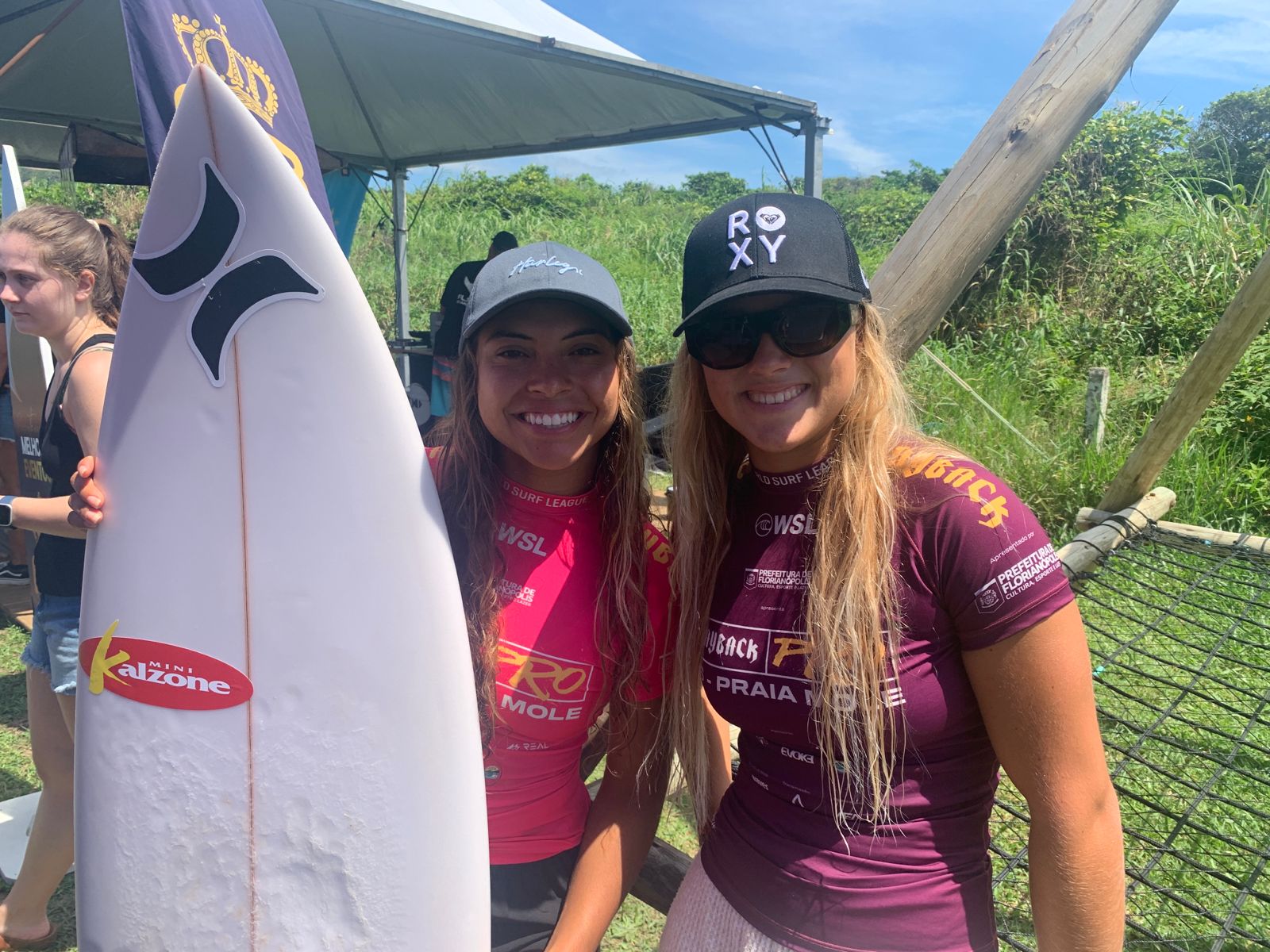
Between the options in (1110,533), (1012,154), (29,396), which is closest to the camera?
(1012,154)

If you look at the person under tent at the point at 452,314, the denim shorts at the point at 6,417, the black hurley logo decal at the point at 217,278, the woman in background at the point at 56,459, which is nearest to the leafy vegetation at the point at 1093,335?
the woman in background at the point at 56,459

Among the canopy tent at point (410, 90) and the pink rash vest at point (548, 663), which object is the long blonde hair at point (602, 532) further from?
the canopy tent at point (410, 90)

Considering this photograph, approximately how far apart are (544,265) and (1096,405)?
592 centimetres

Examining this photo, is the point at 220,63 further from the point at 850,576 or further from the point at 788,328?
the point at 850,576

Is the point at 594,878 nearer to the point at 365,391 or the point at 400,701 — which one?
the point at 400,701

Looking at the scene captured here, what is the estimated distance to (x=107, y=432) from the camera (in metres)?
1.44

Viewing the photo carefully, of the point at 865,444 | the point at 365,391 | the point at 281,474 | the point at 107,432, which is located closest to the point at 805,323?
the point at 865,444

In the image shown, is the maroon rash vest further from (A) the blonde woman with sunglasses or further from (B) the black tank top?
(B) the black tank top

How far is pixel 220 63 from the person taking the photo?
7.20 ft

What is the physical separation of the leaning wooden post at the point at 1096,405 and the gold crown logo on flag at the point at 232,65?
5.65 metres

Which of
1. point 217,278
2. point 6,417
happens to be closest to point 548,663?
point 217,278

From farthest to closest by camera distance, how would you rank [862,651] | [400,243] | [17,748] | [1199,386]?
1. [400,243]
2. [1199,386]
3. [17,748]
4. [862,651]

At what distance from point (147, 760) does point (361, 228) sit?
20666 millimetres

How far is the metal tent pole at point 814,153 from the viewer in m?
5.37
